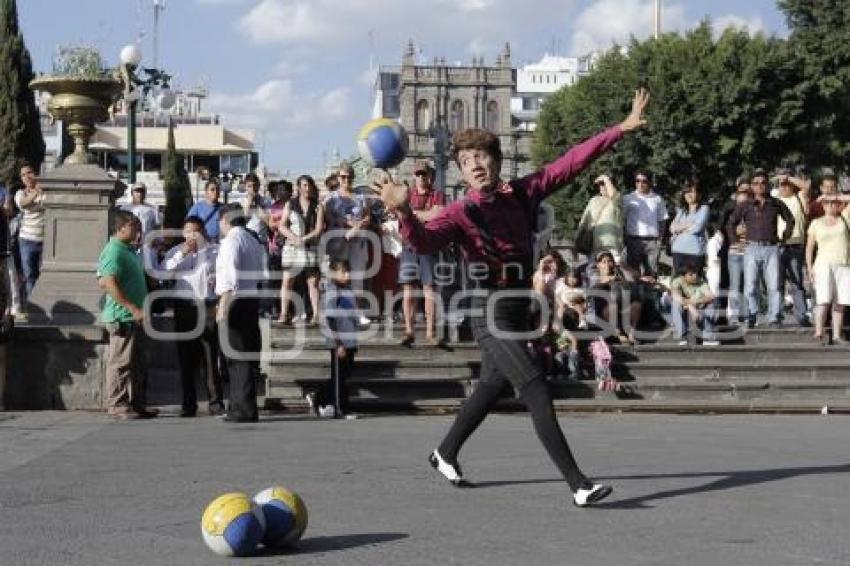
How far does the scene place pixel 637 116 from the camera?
8164 mm

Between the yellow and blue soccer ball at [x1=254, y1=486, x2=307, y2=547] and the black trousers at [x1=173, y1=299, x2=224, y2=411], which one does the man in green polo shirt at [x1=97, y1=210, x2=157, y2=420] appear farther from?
the yellow and blue soccer ball at [x1=254, y1=486, x2=307, y2=547]

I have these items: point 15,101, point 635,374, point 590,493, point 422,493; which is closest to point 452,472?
point 422,493

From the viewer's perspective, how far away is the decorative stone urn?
14.8m

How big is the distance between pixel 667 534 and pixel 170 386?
949cm

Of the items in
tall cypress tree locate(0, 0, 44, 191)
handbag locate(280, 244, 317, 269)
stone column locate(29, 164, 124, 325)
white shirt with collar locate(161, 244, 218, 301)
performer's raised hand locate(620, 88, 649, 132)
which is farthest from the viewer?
tall cypress tree locate(0, 0, 44, 191)

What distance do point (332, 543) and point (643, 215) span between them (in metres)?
12.1

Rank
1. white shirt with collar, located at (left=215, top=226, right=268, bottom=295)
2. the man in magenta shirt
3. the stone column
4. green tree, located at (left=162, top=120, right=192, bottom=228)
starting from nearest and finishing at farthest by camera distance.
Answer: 1. the man in magenta shirt
2. white shirt with collar, located at (left=215, top=226, right=268, bottom=295)
3. the stone column
4. green tree, located at (left=162, top=120, right=192, bottom=228)

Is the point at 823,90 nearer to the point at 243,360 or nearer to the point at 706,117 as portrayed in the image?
the point at 706,117

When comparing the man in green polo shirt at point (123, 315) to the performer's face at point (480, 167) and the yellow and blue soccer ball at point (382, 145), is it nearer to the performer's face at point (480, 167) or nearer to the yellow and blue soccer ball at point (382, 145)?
the yellow and blue soccer ball at point (382, 145)

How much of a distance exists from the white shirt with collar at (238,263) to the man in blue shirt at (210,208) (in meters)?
4.12

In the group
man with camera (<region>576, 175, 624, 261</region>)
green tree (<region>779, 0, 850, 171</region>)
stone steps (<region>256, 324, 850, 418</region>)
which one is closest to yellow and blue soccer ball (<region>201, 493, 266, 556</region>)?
stone steps (<region>256, 324, 850, 418</region>)

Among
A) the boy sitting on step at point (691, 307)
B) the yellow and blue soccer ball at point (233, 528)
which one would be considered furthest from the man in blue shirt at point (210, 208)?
the yellow and blue soccer ball at point (233, 528)

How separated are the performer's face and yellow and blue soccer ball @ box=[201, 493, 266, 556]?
8.83ft

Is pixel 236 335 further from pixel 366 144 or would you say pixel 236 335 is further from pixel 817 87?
pixel 817 87
